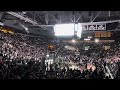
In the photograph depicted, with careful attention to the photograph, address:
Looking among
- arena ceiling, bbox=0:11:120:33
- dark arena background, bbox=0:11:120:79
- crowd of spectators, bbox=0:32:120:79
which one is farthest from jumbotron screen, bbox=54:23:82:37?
crowd of spectators, bbox=0:32:120:79

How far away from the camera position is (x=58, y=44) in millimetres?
26109

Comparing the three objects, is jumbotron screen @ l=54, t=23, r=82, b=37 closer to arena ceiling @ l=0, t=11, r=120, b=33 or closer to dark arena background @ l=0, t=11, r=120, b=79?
dark arena background @ l=0, t=11, r=120, b=79

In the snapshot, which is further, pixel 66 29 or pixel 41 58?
pixel 41 58

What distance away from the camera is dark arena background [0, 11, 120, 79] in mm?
10297

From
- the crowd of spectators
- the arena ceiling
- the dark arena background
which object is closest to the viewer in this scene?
the crowd of spectators

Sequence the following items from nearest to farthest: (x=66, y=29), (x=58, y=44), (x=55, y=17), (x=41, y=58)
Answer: (x=66, y=29) → (x=55, y=17) → (x=41, y=58) → (x=58, y=44)

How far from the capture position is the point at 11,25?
17906 millimetres

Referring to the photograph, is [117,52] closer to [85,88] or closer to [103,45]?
[103,45]

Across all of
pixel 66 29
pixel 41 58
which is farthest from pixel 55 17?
pixel 41 58

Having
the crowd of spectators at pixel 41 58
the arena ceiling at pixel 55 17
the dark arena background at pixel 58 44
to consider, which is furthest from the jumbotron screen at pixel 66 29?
the crowd of spectators at pixel 41 58

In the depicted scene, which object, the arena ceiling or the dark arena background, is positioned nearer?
the dark arena background

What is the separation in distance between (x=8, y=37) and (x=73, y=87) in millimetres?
15373

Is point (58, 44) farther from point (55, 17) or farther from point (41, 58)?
point (55, 17)

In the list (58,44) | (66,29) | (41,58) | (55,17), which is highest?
(55,17)
